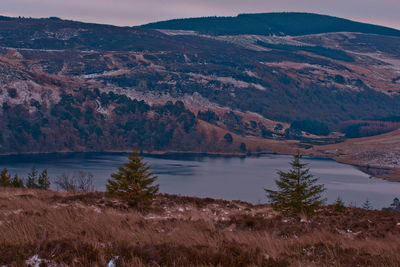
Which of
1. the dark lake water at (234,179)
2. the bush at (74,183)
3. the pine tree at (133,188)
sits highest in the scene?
the pine tree at (133,188)

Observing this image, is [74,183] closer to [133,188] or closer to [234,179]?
[234,179]

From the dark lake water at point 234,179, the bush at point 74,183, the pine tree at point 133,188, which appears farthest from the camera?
the dark lake water at point 234,179

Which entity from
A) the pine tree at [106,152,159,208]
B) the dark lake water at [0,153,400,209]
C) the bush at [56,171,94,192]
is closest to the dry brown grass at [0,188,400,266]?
the pine tree at [106,152,159,208]

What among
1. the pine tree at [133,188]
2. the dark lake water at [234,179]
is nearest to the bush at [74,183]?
the dark lake water at [234,179]

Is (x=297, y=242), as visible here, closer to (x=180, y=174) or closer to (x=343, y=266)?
(x=343, y=266)

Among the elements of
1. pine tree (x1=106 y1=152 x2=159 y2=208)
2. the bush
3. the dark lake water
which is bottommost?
the dark lake water

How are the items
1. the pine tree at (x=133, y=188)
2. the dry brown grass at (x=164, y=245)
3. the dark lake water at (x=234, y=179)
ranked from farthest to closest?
the dark lake water at (x=234, y=179) < the pine tree at (x=133, y=188) < the dry brown grass at (x=164, y=245)

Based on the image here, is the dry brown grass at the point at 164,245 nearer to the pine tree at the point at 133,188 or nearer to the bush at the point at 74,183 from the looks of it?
the pine tree at the point at 133,188

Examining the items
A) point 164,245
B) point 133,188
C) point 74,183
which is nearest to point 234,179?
point 74,183

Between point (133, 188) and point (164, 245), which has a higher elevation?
point (164, 245)

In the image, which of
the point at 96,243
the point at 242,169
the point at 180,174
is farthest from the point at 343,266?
the point at 242,169

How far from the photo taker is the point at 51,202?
21109 mm

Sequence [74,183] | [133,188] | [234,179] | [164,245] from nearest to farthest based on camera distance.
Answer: [164,245]
[133,188]
[74,183]
[234,179]

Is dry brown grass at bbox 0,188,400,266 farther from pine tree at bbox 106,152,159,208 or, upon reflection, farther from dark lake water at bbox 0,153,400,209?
dark lake water at bbox 0,153,400,209
